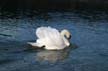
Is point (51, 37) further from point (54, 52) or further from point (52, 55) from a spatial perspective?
point (52, 55)

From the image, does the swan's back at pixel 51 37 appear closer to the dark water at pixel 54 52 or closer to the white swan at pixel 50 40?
the white swan at pixel 50 40

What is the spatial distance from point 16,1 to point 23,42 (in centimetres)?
2753

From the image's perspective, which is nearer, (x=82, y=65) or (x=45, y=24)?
(x=82, y=65)

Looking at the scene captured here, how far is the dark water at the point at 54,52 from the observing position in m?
16.7

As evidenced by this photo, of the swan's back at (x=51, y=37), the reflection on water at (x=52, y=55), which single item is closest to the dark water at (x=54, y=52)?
the reflection on water at (x=52, y=55)

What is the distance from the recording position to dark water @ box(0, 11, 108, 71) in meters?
16.7

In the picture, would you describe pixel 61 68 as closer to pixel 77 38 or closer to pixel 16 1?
pixel 77 38

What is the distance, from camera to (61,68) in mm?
16484

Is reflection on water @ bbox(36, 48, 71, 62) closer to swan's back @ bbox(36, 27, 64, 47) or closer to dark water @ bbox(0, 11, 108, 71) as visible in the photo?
dark water @ bbox(0, 11, 108, 71)

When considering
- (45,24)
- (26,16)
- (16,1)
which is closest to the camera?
(45,24)

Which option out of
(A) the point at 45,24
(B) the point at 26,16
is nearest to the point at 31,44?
(A) the point at 45,24

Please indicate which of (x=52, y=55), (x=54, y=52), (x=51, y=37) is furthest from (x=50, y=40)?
(x=52, y=55)

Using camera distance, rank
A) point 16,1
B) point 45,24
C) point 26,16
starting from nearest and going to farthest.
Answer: point 45,24 < point 26,16 < point 16,1

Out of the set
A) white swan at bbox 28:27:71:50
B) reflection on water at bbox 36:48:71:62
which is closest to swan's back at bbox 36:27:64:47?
white swan at bbox 28:27:71:50
